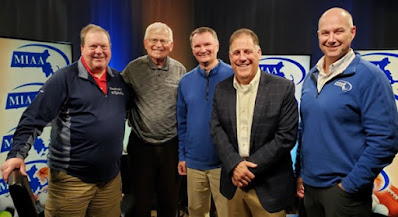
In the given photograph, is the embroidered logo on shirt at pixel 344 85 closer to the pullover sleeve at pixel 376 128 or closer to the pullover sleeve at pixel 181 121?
the pullover sleeve at pixel 376 128

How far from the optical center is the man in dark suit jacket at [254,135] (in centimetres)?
183

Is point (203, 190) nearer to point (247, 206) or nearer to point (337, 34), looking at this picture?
point (247, 206)

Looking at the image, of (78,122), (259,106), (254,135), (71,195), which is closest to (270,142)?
(254,135)

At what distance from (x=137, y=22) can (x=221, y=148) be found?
8.49 feet

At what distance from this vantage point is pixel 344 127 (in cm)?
167

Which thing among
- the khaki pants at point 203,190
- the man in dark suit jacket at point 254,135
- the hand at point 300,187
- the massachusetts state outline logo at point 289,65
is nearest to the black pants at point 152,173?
the khaki pants at point 203,190

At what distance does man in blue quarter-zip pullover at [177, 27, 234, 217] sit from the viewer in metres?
2.39

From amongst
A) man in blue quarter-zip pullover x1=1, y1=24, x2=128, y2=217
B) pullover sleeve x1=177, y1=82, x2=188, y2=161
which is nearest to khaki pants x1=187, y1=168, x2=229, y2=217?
pullover sleeve x1=177, y1=82, x2=188, y2=161

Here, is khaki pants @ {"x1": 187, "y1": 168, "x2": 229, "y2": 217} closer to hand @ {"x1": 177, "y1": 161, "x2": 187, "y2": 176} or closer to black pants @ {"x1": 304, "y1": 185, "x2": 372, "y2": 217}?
hand @ {"x1": 177, "y1": 161, "x2": 187, "y2": 176}

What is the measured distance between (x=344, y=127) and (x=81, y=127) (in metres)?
1.48

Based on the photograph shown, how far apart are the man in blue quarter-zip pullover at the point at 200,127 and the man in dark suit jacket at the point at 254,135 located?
40 centimetres

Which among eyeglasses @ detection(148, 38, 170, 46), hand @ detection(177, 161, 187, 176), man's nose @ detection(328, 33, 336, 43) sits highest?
eyeglasses @ detection(148, 38, 170, 46)

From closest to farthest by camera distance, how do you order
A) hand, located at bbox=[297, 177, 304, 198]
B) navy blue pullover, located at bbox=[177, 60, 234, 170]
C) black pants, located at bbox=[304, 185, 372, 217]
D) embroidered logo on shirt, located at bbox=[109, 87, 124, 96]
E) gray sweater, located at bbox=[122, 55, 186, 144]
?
black pants, located at bbox=[304, 185, 372, 217] < hand, located at bbox=[297, 177, 304, 198] < embroidered logo on shirt, located at bbox=[109, 87, 124, 96] < navy blue pullover, located at bbox=[177, 60, 234, 170] < gray sweater, located at bbox=[122, 55, 186, 144]

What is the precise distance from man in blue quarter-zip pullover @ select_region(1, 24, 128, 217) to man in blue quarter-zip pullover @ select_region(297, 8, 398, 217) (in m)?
1.19
